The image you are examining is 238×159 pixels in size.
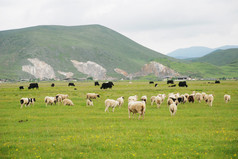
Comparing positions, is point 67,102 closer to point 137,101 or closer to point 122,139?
point 137,101

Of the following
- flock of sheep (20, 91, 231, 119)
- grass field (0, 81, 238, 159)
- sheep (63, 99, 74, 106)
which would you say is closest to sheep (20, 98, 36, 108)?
flock of sheep (20, 91, 231, 119)

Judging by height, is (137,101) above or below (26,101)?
above

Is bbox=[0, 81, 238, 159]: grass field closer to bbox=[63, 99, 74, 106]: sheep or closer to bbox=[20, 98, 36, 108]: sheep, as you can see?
bbox=[20, 98, 36, 108]: sheep

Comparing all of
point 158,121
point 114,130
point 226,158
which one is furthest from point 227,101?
point 226,158

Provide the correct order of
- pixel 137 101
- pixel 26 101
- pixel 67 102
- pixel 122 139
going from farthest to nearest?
pixel 67 102 < pixel 26 101 < pixel 137 101 < pixel 122 139

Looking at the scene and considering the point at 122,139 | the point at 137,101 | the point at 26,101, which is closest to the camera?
the point at 122,139

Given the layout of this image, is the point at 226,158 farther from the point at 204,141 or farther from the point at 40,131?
the point at 40,131

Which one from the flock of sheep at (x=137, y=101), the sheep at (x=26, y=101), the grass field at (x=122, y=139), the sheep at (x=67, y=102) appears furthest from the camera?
the sheep at (x=67, y=102)

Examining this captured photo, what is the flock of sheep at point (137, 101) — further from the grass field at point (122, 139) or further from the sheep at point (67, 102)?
the grass field at point (122, 139)

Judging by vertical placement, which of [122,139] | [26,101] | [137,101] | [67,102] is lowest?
[122,139]

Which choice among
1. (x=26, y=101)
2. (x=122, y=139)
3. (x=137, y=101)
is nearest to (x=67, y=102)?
(x=26, y=101)

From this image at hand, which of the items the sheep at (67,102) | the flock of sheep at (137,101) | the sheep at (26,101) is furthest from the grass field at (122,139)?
the sheep at (67,102)

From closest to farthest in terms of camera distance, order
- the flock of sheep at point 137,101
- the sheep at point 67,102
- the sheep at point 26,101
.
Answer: the flock of sheep at point 137,101 → the sheep at point 26,101 → the sheep at point 67,102

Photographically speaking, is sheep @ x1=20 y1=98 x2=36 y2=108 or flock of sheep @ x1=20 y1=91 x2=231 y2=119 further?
sheep @ x1=20 y1=98 x2=36 y2=108
